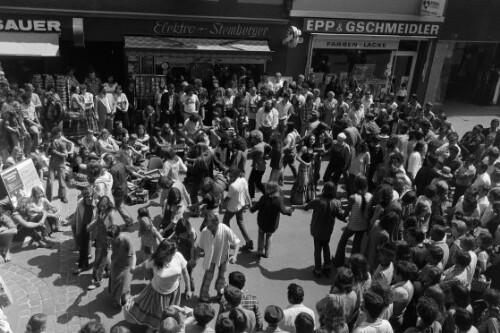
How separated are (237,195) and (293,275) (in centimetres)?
165

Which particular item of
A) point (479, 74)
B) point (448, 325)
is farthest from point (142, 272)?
point (479, 74)

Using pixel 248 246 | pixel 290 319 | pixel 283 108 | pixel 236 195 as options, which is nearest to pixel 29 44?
pixel 283 108

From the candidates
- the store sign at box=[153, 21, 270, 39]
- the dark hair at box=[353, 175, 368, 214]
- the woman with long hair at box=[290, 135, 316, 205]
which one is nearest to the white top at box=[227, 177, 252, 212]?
the dark hair at box=[353, 175, 368, 214]

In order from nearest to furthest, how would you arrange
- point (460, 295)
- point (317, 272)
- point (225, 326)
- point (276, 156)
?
1. point (225, 326)
2. point (460, 295)
3. point (317, 272)
4. point (276, 156)

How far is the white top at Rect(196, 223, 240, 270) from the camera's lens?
6.98m

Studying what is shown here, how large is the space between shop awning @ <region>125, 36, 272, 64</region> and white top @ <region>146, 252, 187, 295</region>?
1008 centimetres

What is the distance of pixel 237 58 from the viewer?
16438 millimetres

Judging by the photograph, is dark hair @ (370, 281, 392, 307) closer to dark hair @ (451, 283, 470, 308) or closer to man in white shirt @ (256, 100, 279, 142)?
dark hair @ (451, 283, 470, 308)

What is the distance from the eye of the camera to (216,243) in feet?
23.0

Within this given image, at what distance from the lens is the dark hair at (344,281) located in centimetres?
576

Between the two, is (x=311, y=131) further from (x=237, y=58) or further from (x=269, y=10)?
(x=269, y=10)

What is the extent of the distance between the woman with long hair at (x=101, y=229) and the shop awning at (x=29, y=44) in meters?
8.25

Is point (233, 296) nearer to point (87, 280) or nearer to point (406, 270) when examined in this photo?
point (406, 270)

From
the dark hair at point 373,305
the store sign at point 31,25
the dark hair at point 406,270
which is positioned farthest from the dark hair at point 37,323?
the store sign at point 31,25
